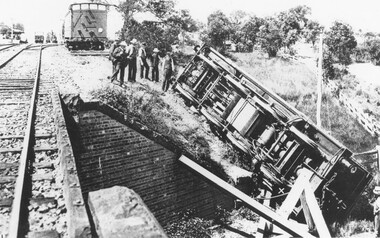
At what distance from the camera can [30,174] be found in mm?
4262

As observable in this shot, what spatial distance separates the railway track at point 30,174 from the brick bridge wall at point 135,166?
3.03ft

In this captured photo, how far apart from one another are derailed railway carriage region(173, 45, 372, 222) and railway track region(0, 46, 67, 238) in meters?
5.03

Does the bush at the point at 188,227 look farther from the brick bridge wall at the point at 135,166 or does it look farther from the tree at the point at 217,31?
the tree at the point at 217,31

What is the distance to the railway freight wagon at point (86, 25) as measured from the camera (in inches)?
896

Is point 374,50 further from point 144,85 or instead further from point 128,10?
point 144,85

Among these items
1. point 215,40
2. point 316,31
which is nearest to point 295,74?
point 215,40

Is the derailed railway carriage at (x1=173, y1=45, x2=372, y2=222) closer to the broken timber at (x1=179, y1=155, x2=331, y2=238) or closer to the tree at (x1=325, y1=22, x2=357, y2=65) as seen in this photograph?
the broken timber at (x1=179, y1=155, x2=331, y2=238)

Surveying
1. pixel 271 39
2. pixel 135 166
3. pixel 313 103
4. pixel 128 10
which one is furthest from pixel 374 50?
pixel 135 166

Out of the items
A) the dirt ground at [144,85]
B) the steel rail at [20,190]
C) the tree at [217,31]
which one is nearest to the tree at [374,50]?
the tree at [217,31]

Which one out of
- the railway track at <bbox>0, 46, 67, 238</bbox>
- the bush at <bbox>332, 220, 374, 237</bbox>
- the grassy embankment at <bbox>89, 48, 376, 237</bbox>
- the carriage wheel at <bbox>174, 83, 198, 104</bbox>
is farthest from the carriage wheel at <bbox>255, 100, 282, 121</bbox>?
the railway track at <bbox>0, 46, 67, 238</bbox>

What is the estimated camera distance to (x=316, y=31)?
4338 centimetres

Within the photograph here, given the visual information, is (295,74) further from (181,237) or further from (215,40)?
(181,237)

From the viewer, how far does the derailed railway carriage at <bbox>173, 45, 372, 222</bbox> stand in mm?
8219

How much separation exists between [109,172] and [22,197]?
3.41m
